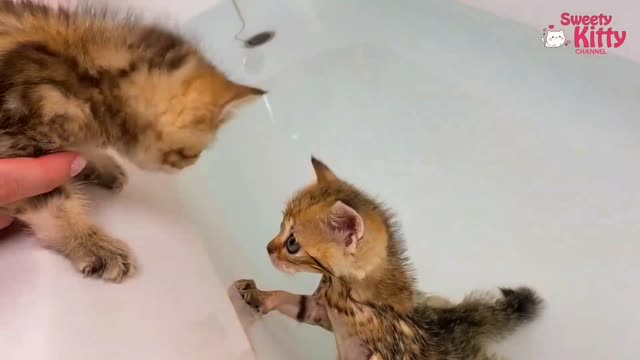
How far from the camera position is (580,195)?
1.32 meters

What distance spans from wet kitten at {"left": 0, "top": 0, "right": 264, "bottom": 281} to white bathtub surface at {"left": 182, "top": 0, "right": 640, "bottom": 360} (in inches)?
10.5

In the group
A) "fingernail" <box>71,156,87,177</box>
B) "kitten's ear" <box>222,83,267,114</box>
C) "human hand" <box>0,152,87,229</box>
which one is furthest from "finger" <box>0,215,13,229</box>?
"kitten's ear" <box>222,83,267,114</box>

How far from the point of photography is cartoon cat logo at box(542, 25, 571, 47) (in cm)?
137

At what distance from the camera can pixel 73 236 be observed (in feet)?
3.04

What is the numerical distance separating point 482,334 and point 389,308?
8.0 inches

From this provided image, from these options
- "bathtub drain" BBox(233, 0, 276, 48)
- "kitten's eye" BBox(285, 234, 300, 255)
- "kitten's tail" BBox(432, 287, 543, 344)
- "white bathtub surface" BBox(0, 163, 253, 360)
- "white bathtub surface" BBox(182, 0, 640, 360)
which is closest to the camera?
"white bathtub surface" BBox(0, 163, 253, 360)

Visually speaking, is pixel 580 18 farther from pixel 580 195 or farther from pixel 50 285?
pixel 50 285

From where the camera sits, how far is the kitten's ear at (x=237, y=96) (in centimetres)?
97

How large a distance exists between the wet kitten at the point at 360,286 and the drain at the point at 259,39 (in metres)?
0.73

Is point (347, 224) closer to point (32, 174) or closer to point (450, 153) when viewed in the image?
point (32, 174)

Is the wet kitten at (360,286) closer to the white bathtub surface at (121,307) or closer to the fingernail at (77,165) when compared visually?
the white bathtub surface at (121,307)

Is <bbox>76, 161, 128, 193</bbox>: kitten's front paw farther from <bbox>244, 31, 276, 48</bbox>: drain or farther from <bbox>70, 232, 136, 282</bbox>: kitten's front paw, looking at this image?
<bbox>244, 31, 276, 48</bbox>: drain

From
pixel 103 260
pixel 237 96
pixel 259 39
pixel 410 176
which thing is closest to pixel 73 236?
pixel 103 260

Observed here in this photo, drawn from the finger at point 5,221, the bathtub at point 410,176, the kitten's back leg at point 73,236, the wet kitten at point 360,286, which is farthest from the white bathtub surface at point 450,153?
the finger at point 5,221
